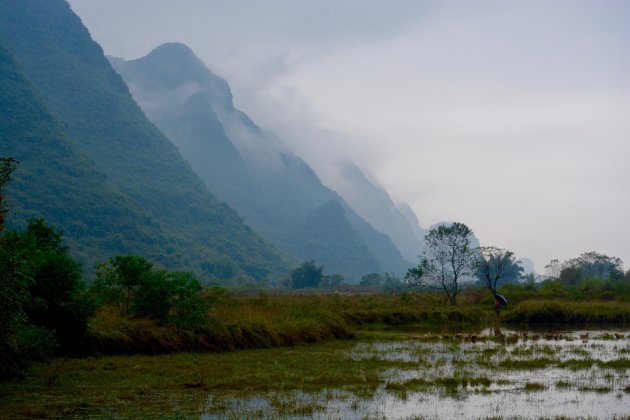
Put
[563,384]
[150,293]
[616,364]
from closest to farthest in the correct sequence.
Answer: [563,384] → [616,364] → [150,293]

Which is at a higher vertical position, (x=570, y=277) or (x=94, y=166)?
(x=94, y=166)

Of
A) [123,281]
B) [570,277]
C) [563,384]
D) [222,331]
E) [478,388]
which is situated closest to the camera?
[478,388]

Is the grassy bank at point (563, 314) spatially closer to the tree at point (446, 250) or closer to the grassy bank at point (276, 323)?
the grassy bank at point (276, 323)

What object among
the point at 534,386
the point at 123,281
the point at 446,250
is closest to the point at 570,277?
the point at 446,250

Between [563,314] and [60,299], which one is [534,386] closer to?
[60,299]

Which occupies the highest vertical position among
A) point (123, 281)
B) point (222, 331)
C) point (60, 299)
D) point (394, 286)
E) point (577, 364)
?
point (394, 286)

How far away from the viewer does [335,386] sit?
15.2 metres

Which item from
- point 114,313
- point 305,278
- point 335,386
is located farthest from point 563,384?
point 305,278

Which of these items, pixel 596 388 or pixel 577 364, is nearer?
pixel 596 388

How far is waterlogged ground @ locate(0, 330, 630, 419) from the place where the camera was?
12344 millimetres

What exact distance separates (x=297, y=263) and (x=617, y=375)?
172906mm

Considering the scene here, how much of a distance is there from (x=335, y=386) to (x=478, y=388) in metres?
3.54

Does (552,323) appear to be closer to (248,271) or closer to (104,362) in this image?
(104,362)

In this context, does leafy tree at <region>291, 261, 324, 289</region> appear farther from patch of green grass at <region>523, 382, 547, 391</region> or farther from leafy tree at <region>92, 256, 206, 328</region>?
patch of green grass at <region>523, 382, 547, 391</region>
